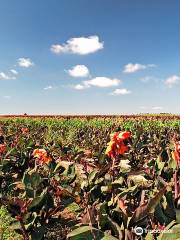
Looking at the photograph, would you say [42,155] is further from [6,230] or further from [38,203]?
[38,203]

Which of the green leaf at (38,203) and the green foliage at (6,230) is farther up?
the green leaf at (38,203)

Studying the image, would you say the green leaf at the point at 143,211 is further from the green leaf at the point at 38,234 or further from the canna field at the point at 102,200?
the green leaf at the point at 38,234

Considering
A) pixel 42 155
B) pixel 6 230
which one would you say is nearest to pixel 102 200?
pixel 42 155

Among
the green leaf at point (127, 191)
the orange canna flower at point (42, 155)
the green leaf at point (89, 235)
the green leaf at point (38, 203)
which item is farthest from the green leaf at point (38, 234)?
the orange canna flower at point (42, 155)

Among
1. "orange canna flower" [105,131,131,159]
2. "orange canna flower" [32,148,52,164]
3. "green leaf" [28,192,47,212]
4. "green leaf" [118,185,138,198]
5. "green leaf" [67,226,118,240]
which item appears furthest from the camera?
"orange canna flower" [32,148,52,164]

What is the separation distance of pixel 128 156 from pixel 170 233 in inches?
154

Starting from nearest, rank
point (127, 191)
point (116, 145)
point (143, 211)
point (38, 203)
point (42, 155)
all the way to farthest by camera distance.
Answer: point (143, 211) < point (127, 191) < point (38, 203) < point (116, 145) < point (42, 155)

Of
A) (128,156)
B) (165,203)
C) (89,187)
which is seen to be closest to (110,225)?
(165,203)

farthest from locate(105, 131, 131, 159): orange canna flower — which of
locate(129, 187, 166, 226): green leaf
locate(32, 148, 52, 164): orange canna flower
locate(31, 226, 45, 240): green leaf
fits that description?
locate(32, 148, 52, 164): orange canna flower

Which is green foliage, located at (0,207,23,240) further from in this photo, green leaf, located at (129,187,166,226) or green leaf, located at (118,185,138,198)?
green leaf, located at (129,187,166,226)

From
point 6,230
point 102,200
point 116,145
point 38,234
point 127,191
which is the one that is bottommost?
point 6,230

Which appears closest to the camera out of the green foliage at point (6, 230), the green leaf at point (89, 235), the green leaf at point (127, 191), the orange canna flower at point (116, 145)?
the green leaf at point (89, 235)

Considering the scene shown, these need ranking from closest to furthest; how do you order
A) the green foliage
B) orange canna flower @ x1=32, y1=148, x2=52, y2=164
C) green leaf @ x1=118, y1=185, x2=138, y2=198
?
green leaf @ x1=118, y1=185, x2=138, y2=198, the green foliage, orange canna flower @ x1=32, y1=148, x2=52, y2=164

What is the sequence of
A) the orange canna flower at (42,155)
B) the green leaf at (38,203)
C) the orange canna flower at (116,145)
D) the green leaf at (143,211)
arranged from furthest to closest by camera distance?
the orange canna flower at (42,155), the orange canna flower at (116,145), the green leaf at (38,203), the green leaf at (143,211)
